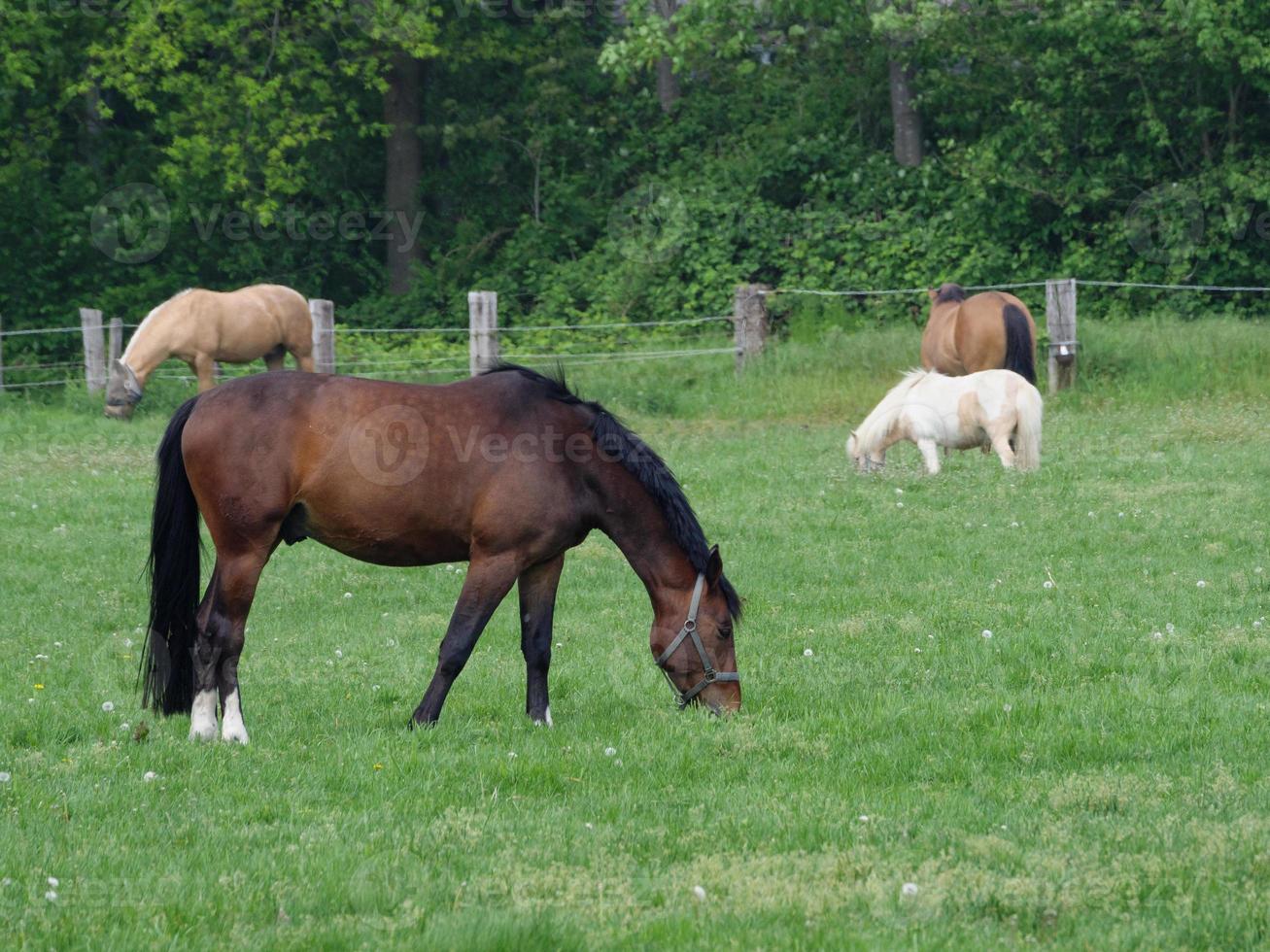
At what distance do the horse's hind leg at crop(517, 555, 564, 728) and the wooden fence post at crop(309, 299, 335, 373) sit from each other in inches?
574

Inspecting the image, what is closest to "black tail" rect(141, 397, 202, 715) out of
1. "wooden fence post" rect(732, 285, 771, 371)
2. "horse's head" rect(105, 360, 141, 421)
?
"horse's head" rect(105, 360, 141, 421)

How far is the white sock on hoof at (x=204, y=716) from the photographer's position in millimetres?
6719

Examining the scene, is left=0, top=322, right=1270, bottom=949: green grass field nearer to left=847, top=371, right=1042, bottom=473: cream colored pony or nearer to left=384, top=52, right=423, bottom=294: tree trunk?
left=847, top=371, right=1042, bottom=473: cream colored pony

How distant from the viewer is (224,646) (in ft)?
22.3

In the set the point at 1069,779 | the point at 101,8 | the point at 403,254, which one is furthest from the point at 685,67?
the point at 1069,779

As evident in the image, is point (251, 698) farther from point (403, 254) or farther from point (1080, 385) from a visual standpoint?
point (403, 254)

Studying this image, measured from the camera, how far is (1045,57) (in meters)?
23.7

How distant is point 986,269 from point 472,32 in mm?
10412

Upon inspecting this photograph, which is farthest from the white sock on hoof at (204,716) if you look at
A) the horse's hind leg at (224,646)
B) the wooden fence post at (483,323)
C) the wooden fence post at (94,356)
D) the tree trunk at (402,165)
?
the tree trunk at (402,165)

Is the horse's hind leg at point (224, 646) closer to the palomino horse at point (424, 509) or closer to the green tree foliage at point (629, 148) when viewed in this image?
the palomino horse at point (424, 509)

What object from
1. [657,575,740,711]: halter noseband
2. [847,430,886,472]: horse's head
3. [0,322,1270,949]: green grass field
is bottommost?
[0,322,1270,949]: green grass field

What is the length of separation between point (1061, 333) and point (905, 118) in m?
7.67

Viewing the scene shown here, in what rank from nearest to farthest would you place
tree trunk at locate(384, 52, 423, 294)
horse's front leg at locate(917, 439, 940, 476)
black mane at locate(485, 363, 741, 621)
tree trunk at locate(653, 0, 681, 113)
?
black mane at locate(485, 363, 741, 621)
horse's front leg at locate(917, 439, 940, 476)
tree trunk at locate(384, 52, 423, 294)
tree trunk at locate(653, 0, 681, 113)

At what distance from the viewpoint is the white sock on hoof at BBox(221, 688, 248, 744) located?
6.68m
